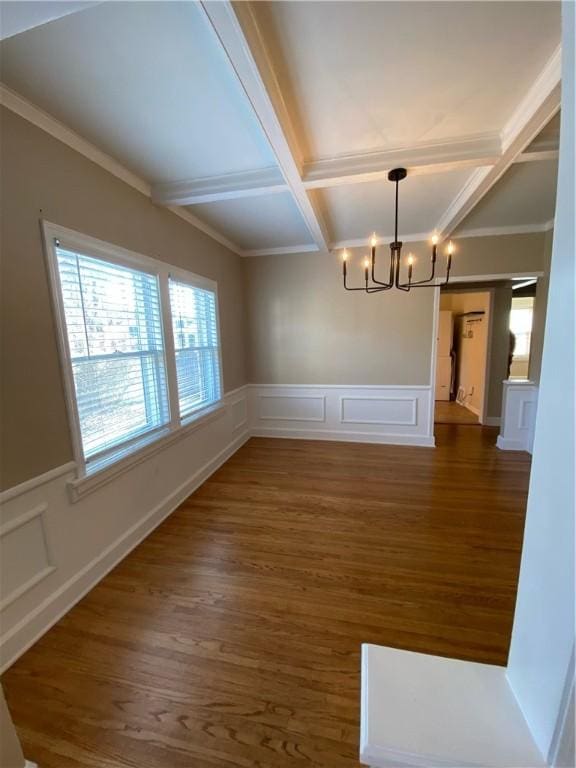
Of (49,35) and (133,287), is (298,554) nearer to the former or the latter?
(133,287)

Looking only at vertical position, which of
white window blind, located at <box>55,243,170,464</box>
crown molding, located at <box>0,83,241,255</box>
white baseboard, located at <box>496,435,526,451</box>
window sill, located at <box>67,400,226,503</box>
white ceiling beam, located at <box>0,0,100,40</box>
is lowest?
white baseboard, located at <box>496,435,526,451</box>

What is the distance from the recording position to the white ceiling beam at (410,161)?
1845 mm

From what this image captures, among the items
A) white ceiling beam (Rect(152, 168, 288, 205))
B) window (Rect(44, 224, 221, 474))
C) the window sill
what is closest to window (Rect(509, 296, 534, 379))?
white ceiling beam (Rect(152, 168, 288, 205))

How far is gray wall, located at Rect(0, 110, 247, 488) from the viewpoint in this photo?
1438 mm

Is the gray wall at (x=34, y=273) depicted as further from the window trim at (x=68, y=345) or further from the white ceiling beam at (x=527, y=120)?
the white ceiling beam at (x=527, y=120)

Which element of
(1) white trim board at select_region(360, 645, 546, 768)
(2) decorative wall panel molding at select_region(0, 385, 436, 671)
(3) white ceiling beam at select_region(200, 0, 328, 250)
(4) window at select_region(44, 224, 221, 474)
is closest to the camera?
(1) white trim board at select_region(360, 645, 546, 768)

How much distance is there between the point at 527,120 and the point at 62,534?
3321 millimetres

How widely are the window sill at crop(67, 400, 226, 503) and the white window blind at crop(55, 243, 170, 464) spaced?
89mm

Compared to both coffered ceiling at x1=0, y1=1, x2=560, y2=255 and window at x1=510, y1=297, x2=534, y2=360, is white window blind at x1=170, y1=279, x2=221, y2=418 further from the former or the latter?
window at x1=510, y1=297, x2=534, y2=360

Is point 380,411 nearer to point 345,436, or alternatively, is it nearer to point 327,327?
point 345,436

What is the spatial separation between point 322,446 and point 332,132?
3300mm

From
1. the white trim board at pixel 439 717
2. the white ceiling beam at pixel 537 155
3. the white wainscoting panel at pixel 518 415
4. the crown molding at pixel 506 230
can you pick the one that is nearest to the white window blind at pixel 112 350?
the white trim board at pixel 439 717

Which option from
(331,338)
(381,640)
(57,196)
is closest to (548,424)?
(381,640)

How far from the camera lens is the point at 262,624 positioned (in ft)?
5.23
